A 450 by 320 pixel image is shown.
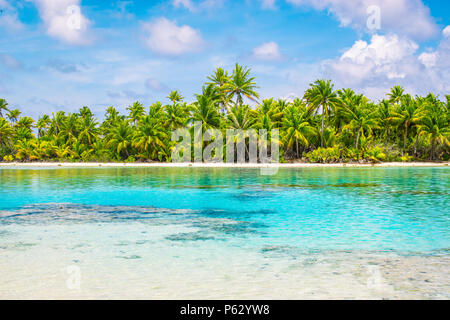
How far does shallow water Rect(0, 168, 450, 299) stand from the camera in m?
5.71

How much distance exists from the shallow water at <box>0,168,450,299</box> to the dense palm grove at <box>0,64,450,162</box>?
33929mm

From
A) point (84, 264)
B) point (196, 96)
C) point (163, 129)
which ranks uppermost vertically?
point (196, 96)

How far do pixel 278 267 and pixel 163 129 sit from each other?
1954 inches

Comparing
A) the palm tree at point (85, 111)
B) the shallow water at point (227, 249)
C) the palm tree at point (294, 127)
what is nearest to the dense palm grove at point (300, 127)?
the palm tree at point (294, 127)

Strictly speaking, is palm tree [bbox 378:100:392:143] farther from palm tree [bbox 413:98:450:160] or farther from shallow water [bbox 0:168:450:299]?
shallow water [bbox 0:168:450:299]

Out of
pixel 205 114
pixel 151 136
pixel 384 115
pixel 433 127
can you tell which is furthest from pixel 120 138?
pixel 433 127

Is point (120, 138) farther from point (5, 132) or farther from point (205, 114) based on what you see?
point (5, 132)

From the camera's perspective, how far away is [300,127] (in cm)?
4853

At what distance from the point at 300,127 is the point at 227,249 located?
41753 millimetres

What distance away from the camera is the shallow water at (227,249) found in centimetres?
571

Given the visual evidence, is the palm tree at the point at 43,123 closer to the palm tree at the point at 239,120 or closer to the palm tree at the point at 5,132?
the palm tree at the point at 5,132

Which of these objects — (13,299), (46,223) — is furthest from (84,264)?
(46,223)

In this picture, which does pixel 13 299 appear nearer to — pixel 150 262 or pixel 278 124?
pixel 150 262

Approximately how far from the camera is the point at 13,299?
5219 mm
